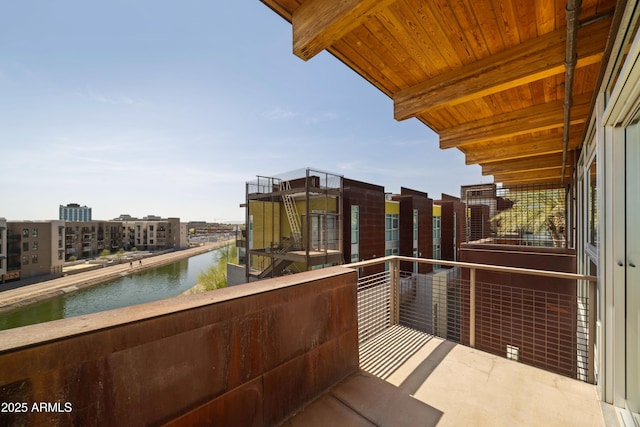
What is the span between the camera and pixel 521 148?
15.2 feet

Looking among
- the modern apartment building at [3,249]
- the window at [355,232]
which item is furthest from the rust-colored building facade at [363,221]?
the modern apartment building at [3,249]

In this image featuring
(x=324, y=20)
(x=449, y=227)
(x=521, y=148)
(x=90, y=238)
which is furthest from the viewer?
Answer: (x=90, y=238)

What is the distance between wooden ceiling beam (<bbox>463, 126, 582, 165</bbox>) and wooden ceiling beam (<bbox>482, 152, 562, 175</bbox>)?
2.80 feet

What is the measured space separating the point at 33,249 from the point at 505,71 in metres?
45.6

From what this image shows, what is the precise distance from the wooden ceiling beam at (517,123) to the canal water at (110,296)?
16985mm

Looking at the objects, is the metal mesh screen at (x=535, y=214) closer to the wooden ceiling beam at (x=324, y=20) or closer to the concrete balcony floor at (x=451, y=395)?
the concrete balcony floor at (x=451, y=395)

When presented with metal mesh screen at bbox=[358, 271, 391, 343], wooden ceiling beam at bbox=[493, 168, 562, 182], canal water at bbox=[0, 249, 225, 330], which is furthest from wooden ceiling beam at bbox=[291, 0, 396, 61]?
canal water at bbox=[0, 249, 225, 330]

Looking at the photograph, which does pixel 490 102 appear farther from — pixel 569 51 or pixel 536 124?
pixel 569 51

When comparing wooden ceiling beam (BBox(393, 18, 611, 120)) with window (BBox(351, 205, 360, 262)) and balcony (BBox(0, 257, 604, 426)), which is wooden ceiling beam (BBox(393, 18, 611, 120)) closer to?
balcony (BBox(0, 257, 604, 426))

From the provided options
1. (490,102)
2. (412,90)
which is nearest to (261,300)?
(412,90)

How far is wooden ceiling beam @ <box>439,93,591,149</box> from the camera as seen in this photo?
10.3 ft

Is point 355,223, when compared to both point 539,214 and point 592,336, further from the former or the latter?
point 592,336

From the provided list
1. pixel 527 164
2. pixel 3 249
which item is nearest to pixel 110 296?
pixel 3 249

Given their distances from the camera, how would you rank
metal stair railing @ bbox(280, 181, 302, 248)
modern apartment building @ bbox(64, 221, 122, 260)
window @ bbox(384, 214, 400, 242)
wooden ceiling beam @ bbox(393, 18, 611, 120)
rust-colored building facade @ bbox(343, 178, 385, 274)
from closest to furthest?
wooden ceiling beam @ bbox(393, 18, 611, 120)
metal stair railing @ bbox(280, 181, 302, 248)
rust-colored building facade @ bbox(343, 178, 385, 274)
window @ bbox(384, 214, 400, 242)
modern apartment building @ bbox(64, 221, 122, 260)
